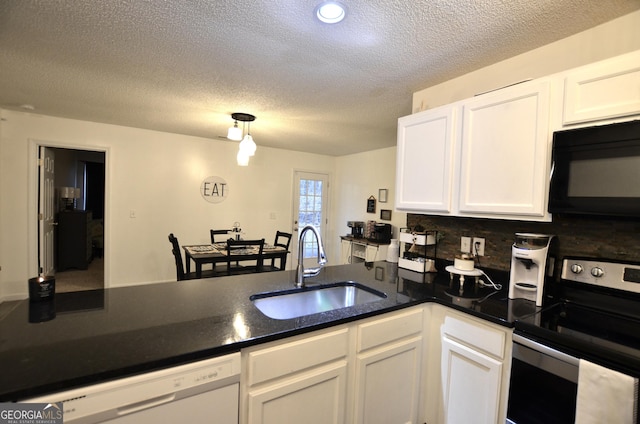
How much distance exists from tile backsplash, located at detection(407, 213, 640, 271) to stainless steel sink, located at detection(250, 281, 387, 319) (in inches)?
31.9

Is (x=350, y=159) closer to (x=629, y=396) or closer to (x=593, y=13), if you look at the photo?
(x=593, y=13)

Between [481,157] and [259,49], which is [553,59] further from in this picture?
[259,49]

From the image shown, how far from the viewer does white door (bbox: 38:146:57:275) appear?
371cm

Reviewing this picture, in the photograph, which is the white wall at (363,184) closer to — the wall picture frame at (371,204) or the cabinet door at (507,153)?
the wall picture frame at (371,204)

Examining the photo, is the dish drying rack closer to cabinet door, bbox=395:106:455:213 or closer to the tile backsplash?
the tile backsplash

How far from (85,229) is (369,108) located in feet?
17.9

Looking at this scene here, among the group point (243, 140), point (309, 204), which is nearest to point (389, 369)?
point (243, 140)

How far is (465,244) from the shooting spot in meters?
2.11

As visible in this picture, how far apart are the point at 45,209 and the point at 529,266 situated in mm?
5201

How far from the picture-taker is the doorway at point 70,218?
3893 mm

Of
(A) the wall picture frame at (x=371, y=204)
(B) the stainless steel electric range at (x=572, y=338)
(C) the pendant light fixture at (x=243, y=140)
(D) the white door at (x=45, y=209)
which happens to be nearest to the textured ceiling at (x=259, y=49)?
(C) the pendant light fixture at (x=243, y=140)

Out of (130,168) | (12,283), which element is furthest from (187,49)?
(12,283)

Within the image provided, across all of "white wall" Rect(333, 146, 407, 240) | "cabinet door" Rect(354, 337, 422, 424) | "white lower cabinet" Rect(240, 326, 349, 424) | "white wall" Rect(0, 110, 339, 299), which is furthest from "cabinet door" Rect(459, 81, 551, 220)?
"white wall" Rect(0, 110, 339, 299)

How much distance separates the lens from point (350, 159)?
18.5 ft
